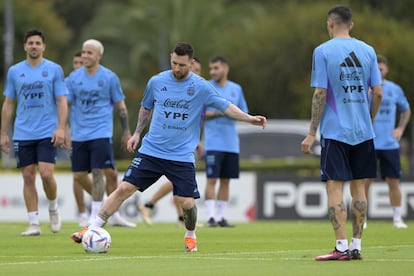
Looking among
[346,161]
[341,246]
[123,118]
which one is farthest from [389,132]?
[341,246]

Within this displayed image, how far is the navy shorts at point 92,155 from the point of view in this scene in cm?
1842

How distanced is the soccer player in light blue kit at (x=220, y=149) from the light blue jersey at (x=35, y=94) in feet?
12.4

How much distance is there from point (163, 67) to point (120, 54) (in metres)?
7.11

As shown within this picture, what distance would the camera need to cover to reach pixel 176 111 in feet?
45.3

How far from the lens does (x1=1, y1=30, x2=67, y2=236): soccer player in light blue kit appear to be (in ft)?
55.3

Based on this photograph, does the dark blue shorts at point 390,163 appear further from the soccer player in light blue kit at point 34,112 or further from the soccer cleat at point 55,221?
the soccer player in light blue kit at point 34,112

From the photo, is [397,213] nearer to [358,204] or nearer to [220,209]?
[220,209]

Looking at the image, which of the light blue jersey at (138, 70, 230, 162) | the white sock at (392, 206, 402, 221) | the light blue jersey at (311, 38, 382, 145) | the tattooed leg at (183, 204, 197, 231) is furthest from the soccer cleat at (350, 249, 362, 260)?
the white sock at (392, 206, 402, 221)

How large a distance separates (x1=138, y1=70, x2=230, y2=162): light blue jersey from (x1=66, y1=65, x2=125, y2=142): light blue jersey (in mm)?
4624

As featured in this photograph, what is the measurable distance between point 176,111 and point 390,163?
290 inches

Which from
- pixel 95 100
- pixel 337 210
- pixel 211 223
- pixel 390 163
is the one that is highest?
pixel 95 100

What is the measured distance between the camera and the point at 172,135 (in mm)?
13820

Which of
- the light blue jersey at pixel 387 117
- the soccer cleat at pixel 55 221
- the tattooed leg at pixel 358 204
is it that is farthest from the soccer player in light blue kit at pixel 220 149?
the tattooed leg at pixel 358 204

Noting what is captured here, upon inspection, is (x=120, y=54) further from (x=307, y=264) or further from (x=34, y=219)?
(x=307, y=264)
